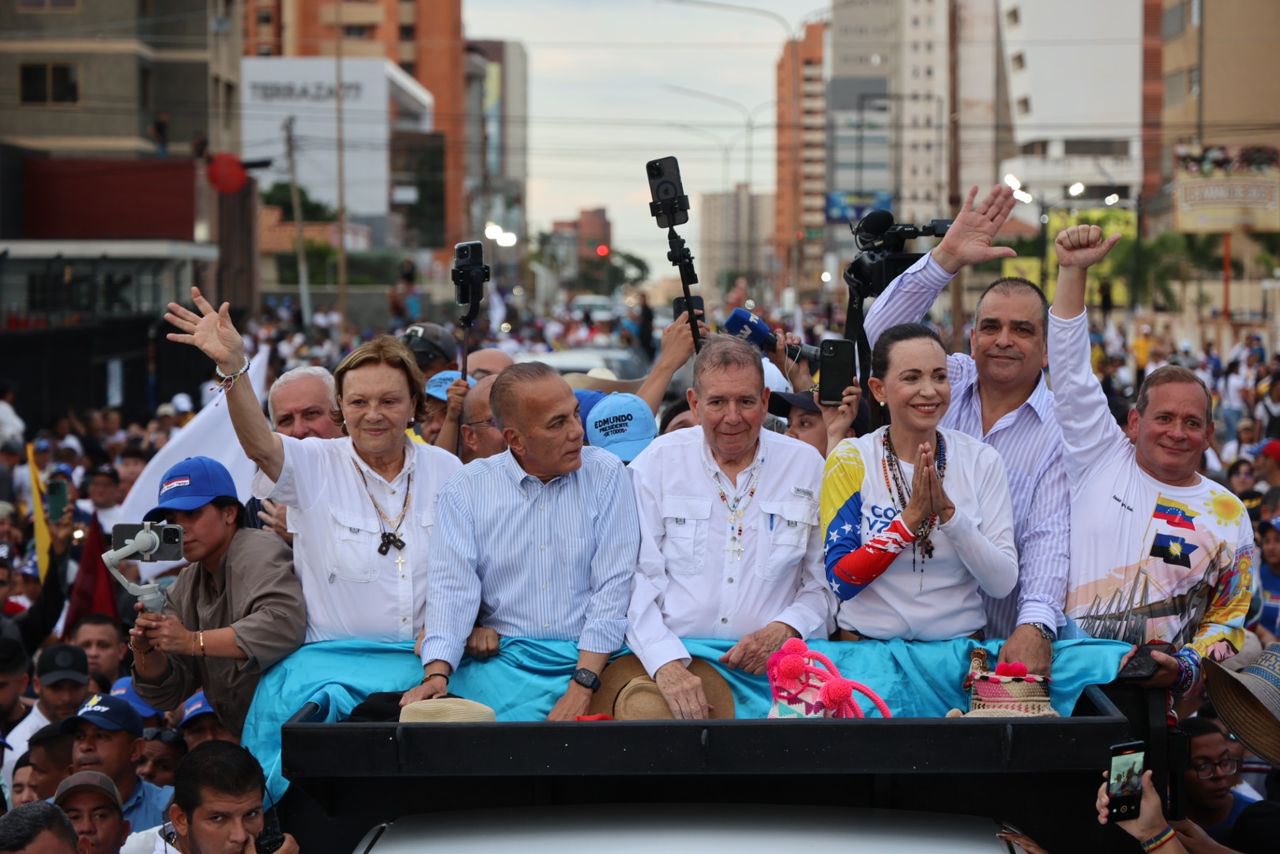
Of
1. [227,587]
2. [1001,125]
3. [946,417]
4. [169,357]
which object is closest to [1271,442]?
[946,417]

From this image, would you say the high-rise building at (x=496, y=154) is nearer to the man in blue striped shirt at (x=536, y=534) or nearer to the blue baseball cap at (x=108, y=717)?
the blue baseball cap at (x=108, y=717)

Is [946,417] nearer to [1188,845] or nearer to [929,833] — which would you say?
[1188,845]

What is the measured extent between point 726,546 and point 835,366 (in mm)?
963

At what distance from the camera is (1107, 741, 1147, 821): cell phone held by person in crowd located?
387cm

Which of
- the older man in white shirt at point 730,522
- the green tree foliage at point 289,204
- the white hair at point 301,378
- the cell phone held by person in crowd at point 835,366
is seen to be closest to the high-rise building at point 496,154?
the green tree foliage at point 289,204

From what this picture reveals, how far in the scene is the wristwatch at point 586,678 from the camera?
461 centimetres

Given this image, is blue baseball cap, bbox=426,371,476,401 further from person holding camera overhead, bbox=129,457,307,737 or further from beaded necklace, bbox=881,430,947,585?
beaded necklace, bbox=881,430,947,585

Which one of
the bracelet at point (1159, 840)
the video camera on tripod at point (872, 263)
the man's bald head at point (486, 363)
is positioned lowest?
the bracelet at point (1159, 840)

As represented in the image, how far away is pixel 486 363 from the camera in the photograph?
9031mm

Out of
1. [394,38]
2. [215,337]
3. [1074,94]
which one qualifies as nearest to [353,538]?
[215,337]

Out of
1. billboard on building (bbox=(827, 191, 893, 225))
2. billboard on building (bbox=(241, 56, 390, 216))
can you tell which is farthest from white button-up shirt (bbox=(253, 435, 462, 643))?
billboard on building (bbox=(827, 191, 893, 225))

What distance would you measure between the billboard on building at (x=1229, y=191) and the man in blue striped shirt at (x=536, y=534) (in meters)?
55.6

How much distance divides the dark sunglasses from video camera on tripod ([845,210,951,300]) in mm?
3171

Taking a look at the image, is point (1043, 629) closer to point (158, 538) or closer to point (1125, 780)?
point (1125, 780)
